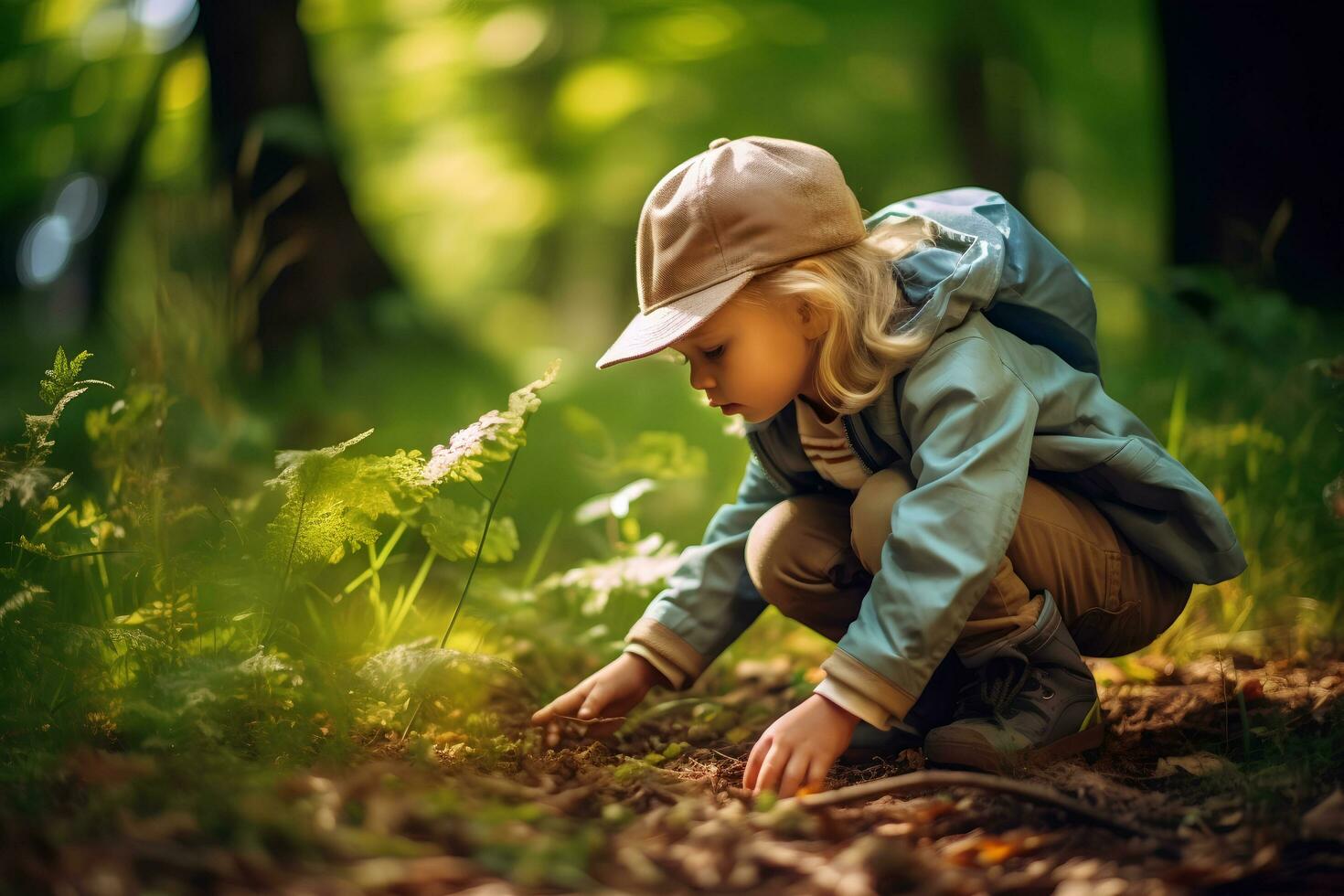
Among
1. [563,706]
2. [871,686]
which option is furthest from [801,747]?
[563,706]

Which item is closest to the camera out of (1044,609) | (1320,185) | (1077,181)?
(1044,609)

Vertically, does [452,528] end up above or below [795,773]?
above

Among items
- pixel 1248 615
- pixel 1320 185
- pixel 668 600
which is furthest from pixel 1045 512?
pixel 1320 185

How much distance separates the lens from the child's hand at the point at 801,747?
1.61 meters

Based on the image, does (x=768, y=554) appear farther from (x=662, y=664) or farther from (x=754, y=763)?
(x=754, y=763)

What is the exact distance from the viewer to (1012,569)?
192cm

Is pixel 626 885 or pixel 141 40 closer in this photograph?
pixel 626 885

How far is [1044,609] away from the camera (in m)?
1.90

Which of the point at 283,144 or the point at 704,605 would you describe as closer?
the point at 704,605

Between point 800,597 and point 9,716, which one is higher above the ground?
point 9,716

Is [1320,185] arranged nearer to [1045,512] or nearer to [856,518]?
[1045,512]

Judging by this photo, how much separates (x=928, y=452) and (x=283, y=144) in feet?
12.7

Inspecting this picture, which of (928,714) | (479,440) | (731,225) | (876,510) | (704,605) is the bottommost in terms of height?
(928,714)

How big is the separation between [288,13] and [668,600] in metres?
3.94
